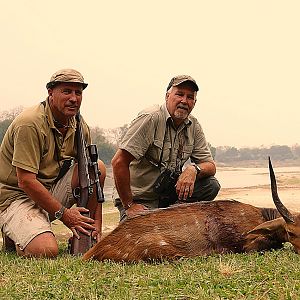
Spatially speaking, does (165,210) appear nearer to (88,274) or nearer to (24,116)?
(88,274)

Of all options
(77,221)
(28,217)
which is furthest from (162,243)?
(28,217)

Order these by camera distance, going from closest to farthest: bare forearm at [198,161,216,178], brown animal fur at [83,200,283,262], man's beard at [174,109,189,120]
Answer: brown animal fur at [83,200,283,262] → man's beard at [174,109,189,120] → bare forearm at [198,161,216,178]

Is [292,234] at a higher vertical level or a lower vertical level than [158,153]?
lower

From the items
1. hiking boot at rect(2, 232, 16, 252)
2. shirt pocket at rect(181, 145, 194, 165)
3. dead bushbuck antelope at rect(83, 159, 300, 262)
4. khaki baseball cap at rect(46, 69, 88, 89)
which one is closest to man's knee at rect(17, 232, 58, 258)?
hiking boot at rect(2, 232, 16, 252)

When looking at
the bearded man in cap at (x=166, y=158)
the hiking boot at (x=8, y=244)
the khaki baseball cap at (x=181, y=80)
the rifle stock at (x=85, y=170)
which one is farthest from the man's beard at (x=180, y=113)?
the hiking boot at (x=8, y=244)

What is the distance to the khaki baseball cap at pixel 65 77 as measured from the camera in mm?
5324

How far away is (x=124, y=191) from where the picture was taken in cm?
580

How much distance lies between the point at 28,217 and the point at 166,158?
1581 millimetres

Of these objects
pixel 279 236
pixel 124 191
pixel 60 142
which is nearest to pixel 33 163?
pixel 60 142

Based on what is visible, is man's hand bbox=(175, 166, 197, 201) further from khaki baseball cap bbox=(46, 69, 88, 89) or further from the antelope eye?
khaki baseball cap bbox=(46, 69, 88, 89)

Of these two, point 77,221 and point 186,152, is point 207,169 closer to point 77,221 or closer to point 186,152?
point 186,152

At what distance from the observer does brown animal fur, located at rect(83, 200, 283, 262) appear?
4512mm

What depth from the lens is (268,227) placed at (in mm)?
4930

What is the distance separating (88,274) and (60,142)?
6.47 ft
